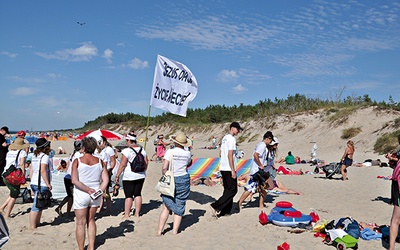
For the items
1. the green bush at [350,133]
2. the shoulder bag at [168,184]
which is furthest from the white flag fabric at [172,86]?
the green bush at [350,133]

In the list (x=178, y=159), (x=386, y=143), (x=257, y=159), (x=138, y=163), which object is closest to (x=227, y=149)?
(x=257, y=159)

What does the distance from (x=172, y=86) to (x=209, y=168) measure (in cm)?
506

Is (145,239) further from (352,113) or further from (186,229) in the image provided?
(352,113)

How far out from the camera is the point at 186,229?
261 inches

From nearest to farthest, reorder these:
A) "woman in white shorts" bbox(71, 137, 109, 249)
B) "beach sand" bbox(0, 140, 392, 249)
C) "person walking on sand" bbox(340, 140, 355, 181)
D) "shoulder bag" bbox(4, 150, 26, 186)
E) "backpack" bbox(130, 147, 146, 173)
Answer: "woman in white shorts" bbox(71, 137, 109, 249), "beach sand" bbox(0, 140, 392, 249), "backpack" bbox(130, 147, 146, 173), "shoulder bag" bbox(4, 150, 26, 186), "person walking on sand" bbox(340, 140, 355, 181)

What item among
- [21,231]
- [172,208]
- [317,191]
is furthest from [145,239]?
[317,191]

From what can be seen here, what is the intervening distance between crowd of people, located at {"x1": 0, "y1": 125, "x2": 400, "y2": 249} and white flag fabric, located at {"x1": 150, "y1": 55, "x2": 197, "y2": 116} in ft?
6.43

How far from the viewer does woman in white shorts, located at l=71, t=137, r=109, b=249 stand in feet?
16.1

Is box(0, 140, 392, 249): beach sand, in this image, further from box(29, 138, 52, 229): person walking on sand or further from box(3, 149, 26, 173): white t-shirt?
box(3, 149, 26, 173): white t-shirt

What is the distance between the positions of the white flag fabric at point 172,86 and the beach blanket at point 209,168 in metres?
4.10

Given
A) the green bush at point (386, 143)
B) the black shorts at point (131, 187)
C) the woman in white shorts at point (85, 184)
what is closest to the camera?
the woman in white shorts at point (85, 184)

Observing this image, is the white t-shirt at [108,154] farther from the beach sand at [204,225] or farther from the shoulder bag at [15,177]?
the shoulder bag at [15,177]

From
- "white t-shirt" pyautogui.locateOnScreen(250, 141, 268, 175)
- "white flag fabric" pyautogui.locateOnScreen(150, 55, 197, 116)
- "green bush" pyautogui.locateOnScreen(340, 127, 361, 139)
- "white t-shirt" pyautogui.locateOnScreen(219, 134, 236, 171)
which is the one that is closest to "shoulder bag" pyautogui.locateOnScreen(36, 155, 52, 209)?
"white t-shirt" pyautogui.locateOnScreen(219, 134, 236, 171)

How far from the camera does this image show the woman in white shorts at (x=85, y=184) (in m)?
4.92
